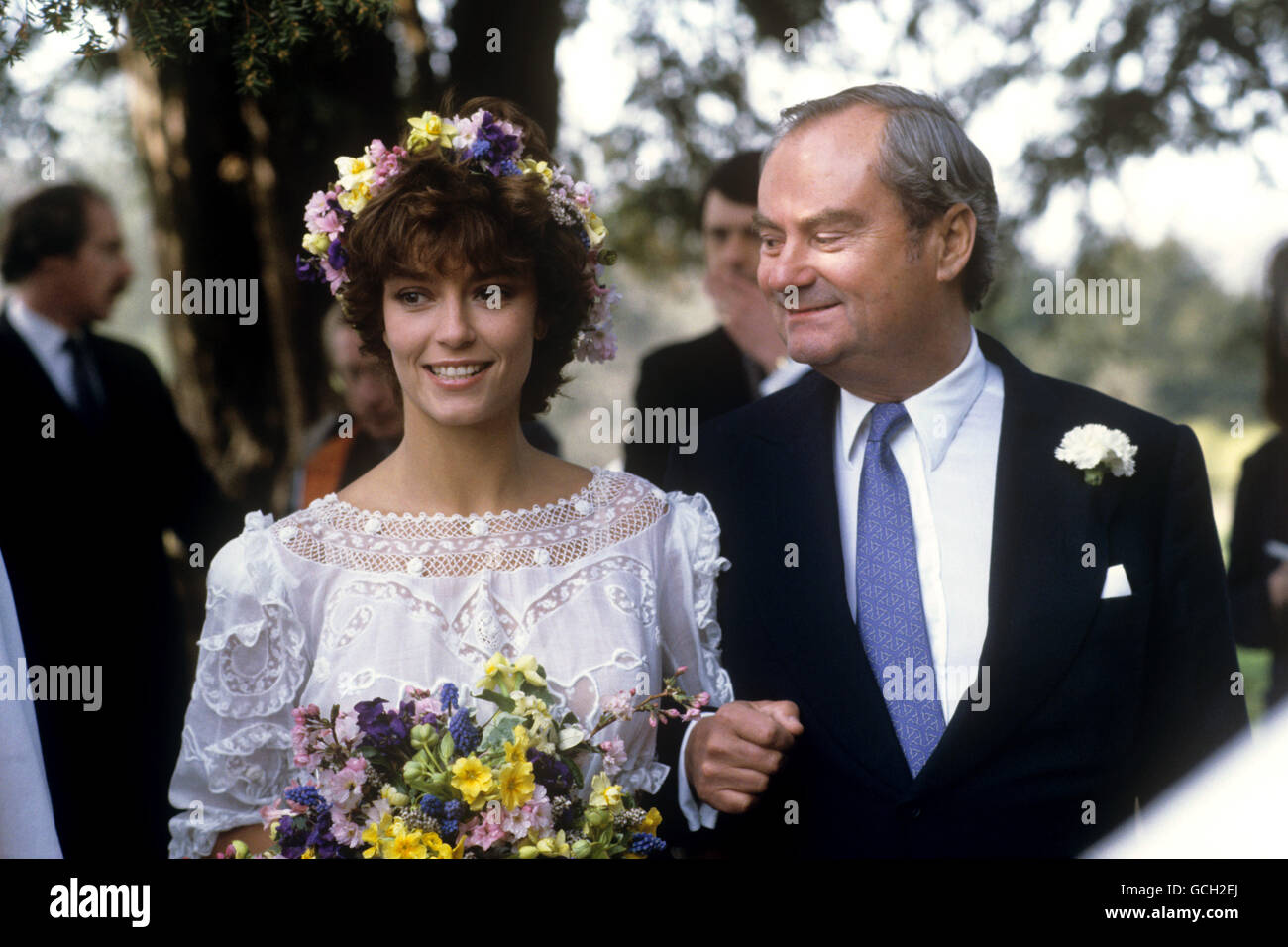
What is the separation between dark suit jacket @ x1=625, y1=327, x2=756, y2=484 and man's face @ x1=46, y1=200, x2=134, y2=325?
155 cm

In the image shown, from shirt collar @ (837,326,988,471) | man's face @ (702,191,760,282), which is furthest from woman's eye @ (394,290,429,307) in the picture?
man's face @ (702,191,760,282)

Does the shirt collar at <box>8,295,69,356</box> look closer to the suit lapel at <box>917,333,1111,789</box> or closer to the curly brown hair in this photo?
the curly brown hair

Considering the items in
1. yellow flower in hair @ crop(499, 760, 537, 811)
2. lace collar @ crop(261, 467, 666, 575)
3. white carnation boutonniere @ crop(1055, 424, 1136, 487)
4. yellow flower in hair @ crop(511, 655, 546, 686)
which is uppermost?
white carnation boutonniere @ crop(1055, 424, 1136, 487)

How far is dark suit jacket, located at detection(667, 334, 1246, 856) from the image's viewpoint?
259 centimetres

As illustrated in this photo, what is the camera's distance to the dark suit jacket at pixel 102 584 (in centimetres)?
347

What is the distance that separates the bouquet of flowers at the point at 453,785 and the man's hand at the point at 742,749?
199 millimetres

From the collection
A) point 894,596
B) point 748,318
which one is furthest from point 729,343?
point 894,596

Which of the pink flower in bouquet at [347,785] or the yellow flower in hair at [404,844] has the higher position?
the pink flower in bouquet at [347,785]

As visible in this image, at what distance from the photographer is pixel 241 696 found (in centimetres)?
248

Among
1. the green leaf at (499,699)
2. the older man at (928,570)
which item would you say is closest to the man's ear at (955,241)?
the older man at (928,570)

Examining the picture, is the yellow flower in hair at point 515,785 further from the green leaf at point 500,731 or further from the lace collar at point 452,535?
→ the lace collar at point 452,535
